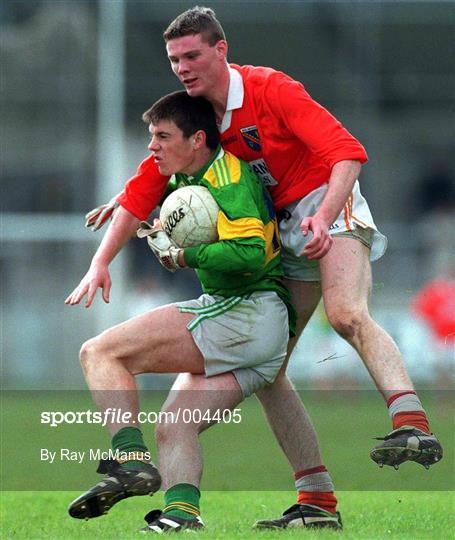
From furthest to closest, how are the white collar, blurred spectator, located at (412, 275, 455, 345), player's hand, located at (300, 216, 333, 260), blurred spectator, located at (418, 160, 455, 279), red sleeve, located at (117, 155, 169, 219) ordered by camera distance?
blurred spectator, located at (418, 160, 455, 279)
blurred spectator, located at (412, 275, 455, 345)
red sleeve, located at (117, 155, 169, 219)
the white collar
player's hand, located at (300, 216, 333, 260)

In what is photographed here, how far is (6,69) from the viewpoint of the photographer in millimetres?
23078

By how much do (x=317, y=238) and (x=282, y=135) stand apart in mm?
751

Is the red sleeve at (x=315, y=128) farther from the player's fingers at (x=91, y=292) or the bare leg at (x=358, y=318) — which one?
the player's fingers at (x=91, y=292)

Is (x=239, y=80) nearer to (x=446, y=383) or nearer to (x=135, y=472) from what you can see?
(x=135, y=472)

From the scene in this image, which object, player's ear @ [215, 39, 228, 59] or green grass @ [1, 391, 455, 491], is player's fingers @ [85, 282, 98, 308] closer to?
player's ear @ [215, 39, 228, 59]

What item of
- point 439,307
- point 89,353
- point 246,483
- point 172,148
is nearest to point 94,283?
point 89,353

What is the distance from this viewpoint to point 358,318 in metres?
6.32

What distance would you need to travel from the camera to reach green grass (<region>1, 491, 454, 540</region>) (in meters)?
6.19

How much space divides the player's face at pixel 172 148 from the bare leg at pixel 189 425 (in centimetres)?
98

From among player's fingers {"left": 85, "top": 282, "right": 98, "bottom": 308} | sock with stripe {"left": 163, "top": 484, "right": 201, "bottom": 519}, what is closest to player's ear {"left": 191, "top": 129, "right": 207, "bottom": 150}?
player's fingers {"left": 85, "top": 282, "right": 98, "bottom": 308}

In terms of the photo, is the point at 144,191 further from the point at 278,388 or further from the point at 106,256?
the point at 278,388

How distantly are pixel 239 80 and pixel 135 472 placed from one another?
1916 millimetres

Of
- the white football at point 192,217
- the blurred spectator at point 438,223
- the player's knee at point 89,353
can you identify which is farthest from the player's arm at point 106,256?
the blurred spectator at point 438,223

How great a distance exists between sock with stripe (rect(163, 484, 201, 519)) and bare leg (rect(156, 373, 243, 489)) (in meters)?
0.03
